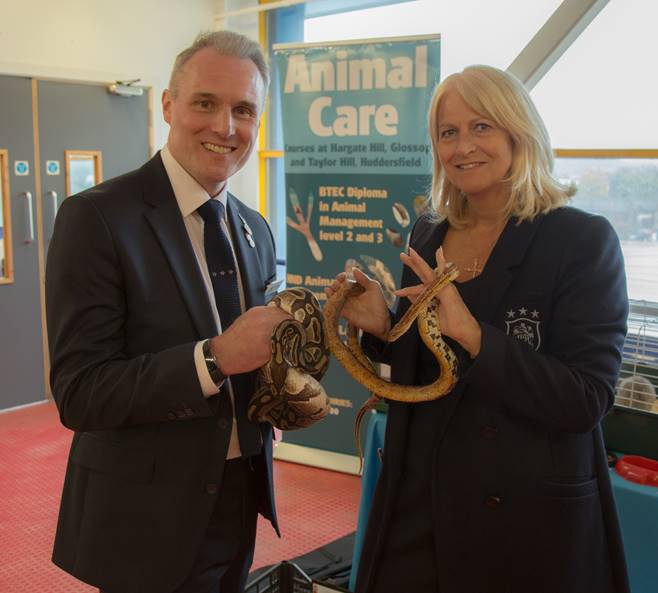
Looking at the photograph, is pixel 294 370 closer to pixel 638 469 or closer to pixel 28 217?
pixel 638 469

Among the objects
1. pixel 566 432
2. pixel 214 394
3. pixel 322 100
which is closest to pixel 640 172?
pixel 322 100

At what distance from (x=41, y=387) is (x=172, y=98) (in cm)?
545

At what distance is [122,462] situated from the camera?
70.3 inches

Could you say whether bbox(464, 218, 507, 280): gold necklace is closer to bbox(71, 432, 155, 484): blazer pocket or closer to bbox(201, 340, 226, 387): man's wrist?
bbox(201, 340, 226, 387): man's wrist

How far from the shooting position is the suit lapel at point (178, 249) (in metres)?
1.82

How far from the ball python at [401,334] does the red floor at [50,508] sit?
2226 mm

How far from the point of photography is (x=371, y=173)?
5.02 metres

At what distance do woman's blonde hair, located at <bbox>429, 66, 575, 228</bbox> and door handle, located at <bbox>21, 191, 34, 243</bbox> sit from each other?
5.38 metres

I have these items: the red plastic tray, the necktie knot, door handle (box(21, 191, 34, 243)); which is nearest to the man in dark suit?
the necktie knot

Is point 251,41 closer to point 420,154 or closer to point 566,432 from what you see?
point 566,432

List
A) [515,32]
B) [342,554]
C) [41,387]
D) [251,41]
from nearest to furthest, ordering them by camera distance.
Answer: [251,41], [342,554], [515,32], [41,387]

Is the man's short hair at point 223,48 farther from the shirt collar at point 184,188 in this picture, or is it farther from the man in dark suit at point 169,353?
the shirt collar at point 184,188

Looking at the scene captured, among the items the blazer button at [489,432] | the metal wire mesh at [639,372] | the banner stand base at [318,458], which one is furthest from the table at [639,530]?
the banner stand base at [318,458]

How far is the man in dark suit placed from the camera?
1.70 meters
